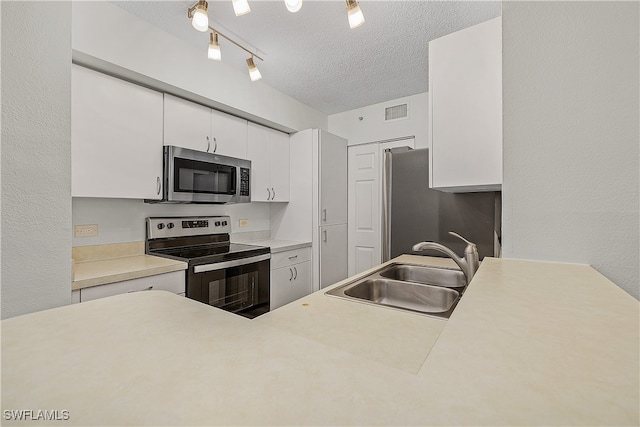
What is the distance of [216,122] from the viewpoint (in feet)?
8.55

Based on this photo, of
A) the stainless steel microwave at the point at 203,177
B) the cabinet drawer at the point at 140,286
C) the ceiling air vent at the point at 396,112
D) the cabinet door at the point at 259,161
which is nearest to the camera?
the cabinet drawer at the point at 140,286

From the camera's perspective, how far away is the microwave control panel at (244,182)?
9.09 feet

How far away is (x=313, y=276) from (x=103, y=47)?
8.48 feet

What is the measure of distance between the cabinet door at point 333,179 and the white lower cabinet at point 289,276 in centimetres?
47

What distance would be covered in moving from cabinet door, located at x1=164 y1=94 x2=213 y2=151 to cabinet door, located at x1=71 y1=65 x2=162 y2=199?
0.07 m

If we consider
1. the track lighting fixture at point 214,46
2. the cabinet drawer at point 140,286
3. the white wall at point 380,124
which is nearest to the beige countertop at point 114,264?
the cabinet drawer at point 140,286

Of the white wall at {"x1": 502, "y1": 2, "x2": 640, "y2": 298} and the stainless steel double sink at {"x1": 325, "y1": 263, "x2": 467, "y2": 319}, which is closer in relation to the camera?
the white wall at {"x1": 502, "y1": 2, "x2": 640, "y2": 298}

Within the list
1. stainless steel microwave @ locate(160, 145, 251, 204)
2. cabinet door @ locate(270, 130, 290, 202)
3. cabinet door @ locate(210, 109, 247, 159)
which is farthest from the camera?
cabinet door @ locate(270, 130, 290, 202)

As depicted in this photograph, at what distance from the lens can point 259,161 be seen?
3.05 meters

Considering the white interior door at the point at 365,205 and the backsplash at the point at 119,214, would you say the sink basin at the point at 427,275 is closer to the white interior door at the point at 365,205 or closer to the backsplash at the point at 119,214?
the white interior door at the point at 365,205

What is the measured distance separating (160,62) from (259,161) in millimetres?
1203

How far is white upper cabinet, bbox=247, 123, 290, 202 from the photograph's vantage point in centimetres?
299

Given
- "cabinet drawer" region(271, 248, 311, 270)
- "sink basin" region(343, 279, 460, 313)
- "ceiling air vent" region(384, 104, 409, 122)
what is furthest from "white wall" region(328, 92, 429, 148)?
"sink basin" region(343, 279, 460, 313)

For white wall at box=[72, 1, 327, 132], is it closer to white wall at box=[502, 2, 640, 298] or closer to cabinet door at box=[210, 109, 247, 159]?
cabinet door at box=[210, 109, 247, 159]
